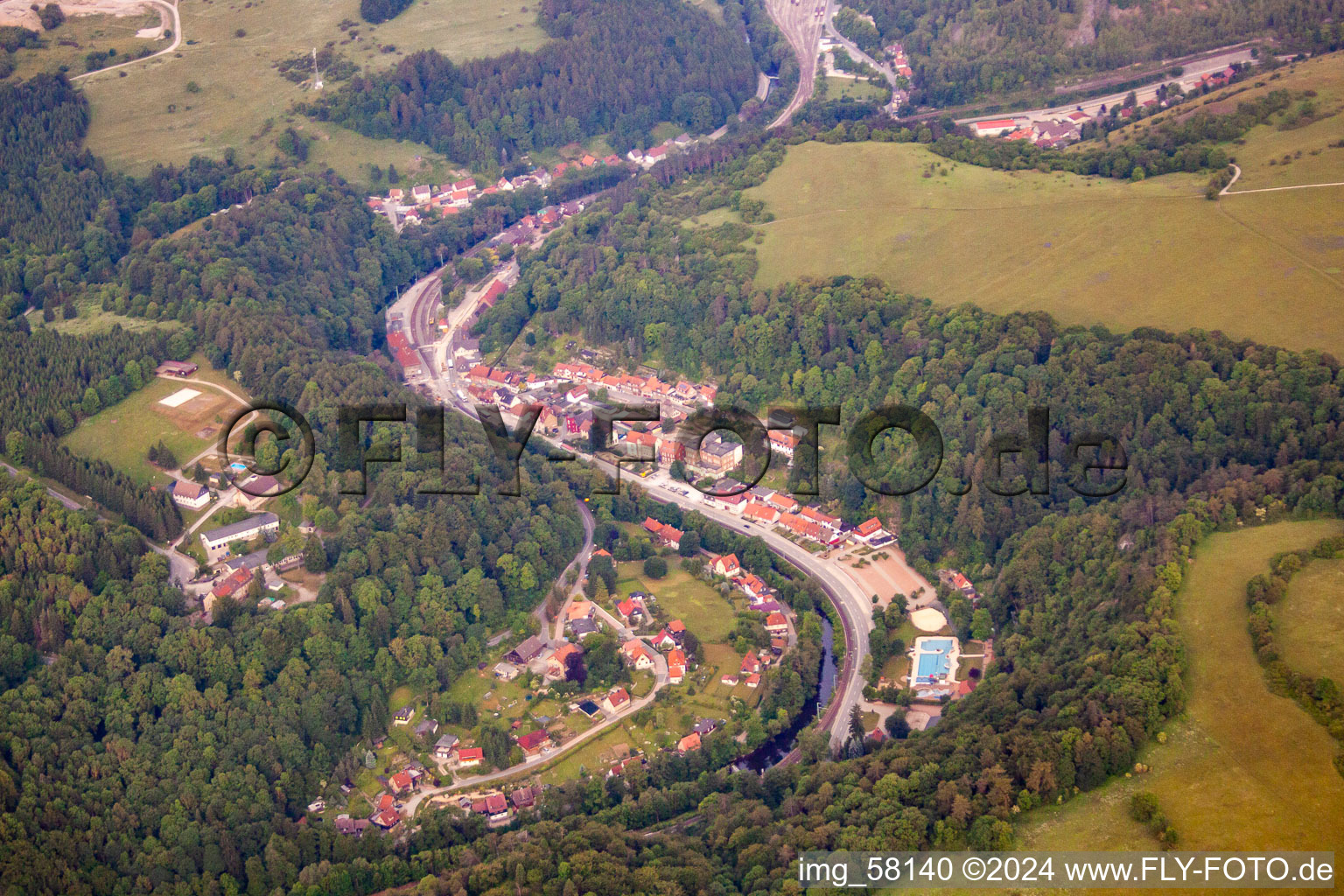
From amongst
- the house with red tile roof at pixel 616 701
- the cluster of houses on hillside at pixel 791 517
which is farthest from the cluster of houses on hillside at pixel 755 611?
the house with red tile roof at pixel 616 701

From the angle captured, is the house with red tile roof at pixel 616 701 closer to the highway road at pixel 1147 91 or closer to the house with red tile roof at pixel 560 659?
the house with red tile roof at pixel 560 659

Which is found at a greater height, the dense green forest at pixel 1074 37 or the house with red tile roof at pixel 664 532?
the dense green forest at pixel 1074 37

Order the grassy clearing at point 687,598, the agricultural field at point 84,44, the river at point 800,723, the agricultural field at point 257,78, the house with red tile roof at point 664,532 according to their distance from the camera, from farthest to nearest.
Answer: the agricultural field at point 84,44, the agricultural field at point 257,78, the house with red tile roof at point 664,532, the grassy clearing at point 687,598, the river at point 800,723

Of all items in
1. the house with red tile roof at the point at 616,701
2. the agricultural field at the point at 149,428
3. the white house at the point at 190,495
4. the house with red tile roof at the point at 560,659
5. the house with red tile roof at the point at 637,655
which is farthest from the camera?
the agricultural field at the point at 149,428

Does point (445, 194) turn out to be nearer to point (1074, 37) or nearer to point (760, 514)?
point (760, 514)

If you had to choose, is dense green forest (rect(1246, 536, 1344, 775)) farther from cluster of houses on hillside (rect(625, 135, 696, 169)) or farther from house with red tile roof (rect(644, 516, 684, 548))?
cluster of houses on hillside (rect(625, 135, 696, 169))

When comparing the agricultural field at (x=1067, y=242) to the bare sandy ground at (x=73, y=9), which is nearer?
the agricultural field at (x=1067, y=242)
